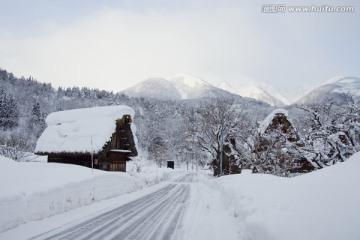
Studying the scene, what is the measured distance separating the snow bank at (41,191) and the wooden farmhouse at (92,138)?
1029cm

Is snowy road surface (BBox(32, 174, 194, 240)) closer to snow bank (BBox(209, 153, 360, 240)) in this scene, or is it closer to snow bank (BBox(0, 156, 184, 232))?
snow bank (BBox(0, 156, 184, 232))

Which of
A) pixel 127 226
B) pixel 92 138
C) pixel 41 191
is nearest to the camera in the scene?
pixel 127 226

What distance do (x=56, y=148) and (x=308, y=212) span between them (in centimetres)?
2960

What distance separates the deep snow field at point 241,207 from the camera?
15.9 ft

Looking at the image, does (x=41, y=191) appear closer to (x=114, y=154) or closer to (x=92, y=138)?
(x=92, y=138)

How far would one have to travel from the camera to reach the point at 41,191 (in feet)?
37.0

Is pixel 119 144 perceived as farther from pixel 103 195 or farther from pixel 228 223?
pixel 228 223

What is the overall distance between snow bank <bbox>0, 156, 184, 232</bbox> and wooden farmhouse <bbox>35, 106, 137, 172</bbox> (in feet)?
33.8

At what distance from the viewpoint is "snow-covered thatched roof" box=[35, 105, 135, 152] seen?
2844 centimetres

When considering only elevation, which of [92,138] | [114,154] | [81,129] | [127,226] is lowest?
[127,226]

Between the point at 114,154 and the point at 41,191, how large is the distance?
22.6 m

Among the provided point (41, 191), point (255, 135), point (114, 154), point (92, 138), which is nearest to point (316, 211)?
point (41, 191)

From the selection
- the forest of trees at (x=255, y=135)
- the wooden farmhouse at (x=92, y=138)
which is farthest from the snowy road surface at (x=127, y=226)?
the wooden farmhouse at (x=92, y=138)

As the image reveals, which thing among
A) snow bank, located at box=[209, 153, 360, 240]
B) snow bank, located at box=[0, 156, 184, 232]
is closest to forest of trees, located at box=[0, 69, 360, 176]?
snow bank, located at box=[209, 153, 360, 240]
